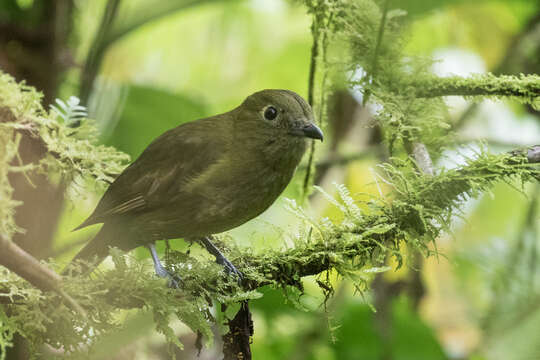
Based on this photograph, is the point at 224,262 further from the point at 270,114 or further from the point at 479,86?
the point at 479,86

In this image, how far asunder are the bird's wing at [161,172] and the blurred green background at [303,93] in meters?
0.13

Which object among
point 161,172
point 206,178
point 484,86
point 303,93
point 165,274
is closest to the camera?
point 484,86

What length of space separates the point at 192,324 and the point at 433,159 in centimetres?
112

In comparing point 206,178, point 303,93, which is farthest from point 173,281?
point 303,93

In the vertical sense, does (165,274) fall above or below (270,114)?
below

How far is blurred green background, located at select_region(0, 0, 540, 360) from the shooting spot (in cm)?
297

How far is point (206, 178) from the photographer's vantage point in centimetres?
245

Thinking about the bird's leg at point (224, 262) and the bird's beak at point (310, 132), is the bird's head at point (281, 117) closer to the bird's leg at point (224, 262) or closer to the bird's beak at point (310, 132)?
the bird's beak at point (310, 132)

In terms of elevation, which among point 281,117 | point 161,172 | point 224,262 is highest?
point 281,117

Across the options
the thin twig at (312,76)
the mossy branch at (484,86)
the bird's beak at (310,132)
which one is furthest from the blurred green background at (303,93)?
the bird's beak at (310,132)

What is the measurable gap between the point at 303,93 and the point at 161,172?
9.57ft

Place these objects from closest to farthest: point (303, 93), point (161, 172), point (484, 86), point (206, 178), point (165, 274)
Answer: point (484, 86), point (165, 274), point (206, 178), point (161, 172), point (303, 93)

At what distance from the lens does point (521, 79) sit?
198cm

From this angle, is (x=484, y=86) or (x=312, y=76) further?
(x=312, y=76)
